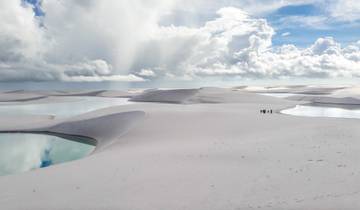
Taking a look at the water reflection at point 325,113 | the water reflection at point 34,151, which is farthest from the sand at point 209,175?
the water reflection at point 325,113

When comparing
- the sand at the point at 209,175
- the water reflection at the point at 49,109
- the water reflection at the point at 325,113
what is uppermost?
the sand at the point at 209,175

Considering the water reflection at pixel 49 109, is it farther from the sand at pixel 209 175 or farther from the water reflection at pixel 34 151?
the sand at pixel 209 175

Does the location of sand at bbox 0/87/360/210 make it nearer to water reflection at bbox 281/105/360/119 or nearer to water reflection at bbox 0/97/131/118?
water reflection at bbox 281/105/360/119

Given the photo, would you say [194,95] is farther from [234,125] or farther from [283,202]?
[283,202]

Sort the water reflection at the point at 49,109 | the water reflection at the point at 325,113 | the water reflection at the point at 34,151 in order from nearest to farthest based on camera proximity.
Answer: the water reflection at the point at 34,151, the water reflection at the point at 325,113, the water reflection at the point at 49,109

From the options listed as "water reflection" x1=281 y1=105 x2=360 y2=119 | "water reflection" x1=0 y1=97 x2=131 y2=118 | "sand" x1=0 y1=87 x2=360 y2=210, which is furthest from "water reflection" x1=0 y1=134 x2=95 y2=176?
"water reflection" x1=281 y1=105 x2=360 y2=119

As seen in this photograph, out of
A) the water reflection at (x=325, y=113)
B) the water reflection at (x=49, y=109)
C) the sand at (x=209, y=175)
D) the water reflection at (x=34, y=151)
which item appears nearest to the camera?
the sand at (x=209, y=175)

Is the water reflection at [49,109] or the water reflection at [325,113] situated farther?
the water reflection at [49,109]

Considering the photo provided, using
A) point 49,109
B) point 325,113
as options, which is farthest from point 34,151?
point 325,113
